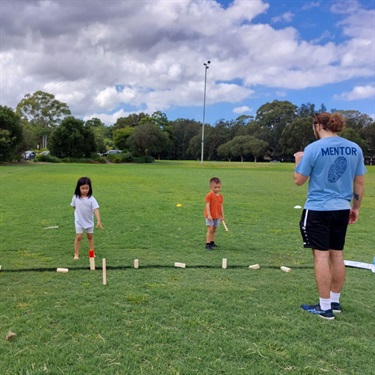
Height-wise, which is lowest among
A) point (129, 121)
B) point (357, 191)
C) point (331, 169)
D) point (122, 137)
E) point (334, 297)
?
point (334, 297)

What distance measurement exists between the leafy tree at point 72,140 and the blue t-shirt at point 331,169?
5831 centimetres

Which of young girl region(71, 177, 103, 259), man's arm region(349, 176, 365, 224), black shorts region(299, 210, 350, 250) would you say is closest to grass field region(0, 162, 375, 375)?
young girl region(71, 177, 103, 259)

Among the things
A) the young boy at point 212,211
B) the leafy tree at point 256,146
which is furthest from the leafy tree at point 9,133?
the leafy tree at point 256,146

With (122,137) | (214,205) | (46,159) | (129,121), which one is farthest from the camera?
(129,121)

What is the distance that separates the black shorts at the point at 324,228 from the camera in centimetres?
371

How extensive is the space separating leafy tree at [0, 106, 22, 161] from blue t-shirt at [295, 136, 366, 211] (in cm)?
4362

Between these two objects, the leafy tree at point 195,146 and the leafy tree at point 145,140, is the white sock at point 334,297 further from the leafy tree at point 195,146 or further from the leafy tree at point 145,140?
the leafy tree at point 195,146

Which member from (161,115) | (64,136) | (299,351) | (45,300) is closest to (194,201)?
(45,300)

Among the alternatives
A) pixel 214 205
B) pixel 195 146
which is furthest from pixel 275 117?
pixel 214 205

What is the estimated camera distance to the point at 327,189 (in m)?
3.71

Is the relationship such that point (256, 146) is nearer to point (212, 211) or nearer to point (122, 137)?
point (122, 137)

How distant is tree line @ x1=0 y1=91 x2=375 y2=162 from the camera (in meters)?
60.3

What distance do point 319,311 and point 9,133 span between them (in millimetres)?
45096

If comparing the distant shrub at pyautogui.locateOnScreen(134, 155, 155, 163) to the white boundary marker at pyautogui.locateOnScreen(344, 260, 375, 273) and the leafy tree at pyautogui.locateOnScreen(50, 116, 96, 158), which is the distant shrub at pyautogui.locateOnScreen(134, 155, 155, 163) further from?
the white boundary marker at pyautogui.locateOnScreen(344, 260, 375, 273)
